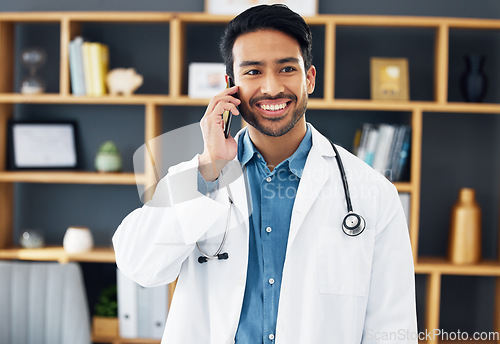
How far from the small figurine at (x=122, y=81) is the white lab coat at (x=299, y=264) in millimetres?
1460

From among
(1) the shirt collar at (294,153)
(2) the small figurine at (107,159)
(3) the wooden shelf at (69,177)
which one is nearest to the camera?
(1) the shirt collar at (294,153)

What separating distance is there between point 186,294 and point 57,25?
2157 millimetres

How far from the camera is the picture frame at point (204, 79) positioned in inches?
105

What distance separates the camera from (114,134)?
2963mm

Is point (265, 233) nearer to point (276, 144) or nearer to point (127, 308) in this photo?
point (276, 144)

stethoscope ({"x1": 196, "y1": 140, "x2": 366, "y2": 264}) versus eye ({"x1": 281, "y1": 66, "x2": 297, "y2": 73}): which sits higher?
eye ({"x1": 281, "y1": 66, "x2": 297, "y2": 73})

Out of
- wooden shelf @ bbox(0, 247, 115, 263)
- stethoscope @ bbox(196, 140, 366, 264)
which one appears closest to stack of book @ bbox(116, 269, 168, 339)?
wooden shelf @ bbox(0, 247, 115, 263)

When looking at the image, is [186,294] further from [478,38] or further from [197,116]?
[478,38]

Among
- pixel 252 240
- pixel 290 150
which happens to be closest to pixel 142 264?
pixel 252 240

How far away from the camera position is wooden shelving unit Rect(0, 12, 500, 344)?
8.37 feet

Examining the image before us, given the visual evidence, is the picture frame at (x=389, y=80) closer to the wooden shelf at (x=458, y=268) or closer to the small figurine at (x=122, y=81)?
the wooden shelf at (x=458, y=268)

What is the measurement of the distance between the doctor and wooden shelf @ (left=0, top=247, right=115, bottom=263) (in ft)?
4.62

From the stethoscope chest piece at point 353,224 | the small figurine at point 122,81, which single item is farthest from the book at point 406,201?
the small figurine at point 122,81

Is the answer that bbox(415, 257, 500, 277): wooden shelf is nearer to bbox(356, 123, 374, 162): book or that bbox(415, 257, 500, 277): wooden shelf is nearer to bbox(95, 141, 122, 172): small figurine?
bbox(356, 123, 374, 162): book
